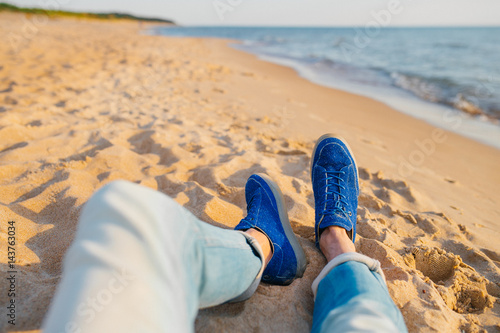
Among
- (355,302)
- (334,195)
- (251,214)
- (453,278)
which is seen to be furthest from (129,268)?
(453,278)

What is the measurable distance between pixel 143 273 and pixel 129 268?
31mm

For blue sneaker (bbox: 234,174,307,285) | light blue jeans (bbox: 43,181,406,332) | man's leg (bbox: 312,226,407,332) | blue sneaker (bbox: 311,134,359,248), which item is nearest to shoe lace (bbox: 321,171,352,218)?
blue sneaker (bbox: 311,134,359,248)

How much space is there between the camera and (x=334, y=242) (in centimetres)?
135

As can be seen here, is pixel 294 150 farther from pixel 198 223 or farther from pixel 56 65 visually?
pixel 56 65

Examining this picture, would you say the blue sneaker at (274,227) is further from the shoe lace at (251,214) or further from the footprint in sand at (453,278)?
the footprint in sand at (453,278)

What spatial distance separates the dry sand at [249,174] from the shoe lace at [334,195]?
0.15 meters

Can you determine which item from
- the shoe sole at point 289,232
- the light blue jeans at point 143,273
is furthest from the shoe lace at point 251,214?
the light blue jeans at point 143,273

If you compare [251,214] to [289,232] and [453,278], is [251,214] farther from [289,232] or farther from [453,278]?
[453,278]

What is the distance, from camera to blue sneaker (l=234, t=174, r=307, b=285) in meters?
1.24

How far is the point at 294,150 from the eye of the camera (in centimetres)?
251

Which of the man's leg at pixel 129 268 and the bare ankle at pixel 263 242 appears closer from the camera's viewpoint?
the man's leg at pixel 129 268

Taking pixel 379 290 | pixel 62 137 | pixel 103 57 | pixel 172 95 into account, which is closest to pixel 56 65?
pixel 103 57

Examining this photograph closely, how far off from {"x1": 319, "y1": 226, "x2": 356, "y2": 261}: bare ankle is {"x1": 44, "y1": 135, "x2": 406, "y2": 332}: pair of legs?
25 cm

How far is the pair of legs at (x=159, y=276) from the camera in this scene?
1.96ft
